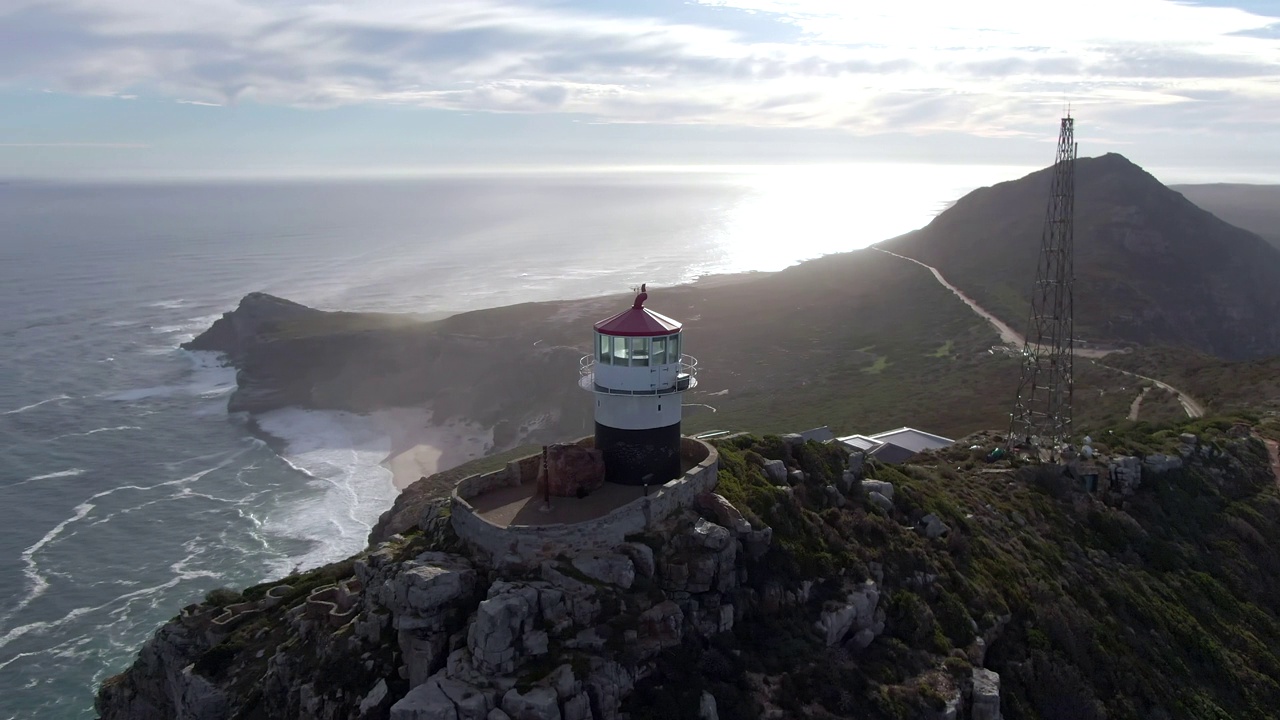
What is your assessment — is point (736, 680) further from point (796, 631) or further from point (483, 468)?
point (483, 468)

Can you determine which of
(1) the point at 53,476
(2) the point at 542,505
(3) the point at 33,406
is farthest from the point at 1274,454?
(3) the point at 33,406

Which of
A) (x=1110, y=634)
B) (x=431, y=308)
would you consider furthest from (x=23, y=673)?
(x=431, y=308)

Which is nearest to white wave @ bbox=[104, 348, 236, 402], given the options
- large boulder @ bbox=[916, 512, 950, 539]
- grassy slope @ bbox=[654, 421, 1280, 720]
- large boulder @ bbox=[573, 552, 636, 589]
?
grassy slope @ bbox=[654, 421, 1280, 720]

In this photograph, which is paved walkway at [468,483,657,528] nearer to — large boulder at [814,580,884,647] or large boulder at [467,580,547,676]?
large boulder at [467,580,547,676]

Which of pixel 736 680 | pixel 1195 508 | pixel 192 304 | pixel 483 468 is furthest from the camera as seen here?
pixel 192 304

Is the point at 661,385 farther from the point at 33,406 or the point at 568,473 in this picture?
the point at 33,406

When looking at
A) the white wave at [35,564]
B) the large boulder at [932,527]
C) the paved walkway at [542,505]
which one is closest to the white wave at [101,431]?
the white wave at [35,564]
